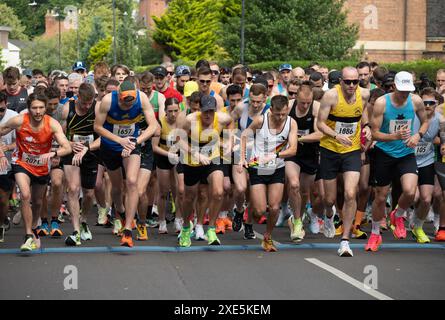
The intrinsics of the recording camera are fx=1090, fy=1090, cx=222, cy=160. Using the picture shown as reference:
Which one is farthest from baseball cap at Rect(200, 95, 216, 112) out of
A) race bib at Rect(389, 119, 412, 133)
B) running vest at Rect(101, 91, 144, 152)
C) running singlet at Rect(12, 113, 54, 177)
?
race bib at Rect(389, 119, 412, 133)

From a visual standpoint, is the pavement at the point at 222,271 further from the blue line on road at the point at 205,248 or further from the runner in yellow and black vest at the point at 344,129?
the runner in yellow and black vest at the point at 344,129

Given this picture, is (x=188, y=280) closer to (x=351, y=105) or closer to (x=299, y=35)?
(x=351, y=105)

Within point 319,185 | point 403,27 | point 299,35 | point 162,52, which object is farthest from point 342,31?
point 319,185

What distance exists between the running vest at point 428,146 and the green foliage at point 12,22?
473 ft

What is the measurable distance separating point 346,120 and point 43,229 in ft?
14.9

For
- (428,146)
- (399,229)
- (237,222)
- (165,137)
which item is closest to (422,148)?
(428,146)

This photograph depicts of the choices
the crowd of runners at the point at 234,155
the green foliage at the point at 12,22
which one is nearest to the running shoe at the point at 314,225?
the crowd of runners at the point at 234,155

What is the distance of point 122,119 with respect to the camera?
1362 cm

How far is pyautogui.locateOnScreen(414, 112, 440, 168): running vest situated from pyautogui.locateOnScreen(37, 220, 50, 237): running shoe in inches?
203

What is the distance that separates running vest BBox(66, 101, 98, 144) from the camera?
47.5ft

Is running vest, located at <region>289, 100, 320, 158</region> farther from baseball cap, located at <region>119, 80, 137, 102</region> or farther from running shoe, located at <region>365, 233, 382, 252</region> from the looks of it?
baseball cap, located at <region>119, 80, 137, 102</region>

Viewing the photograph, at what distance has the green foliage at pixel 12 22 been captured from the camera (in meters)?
156
